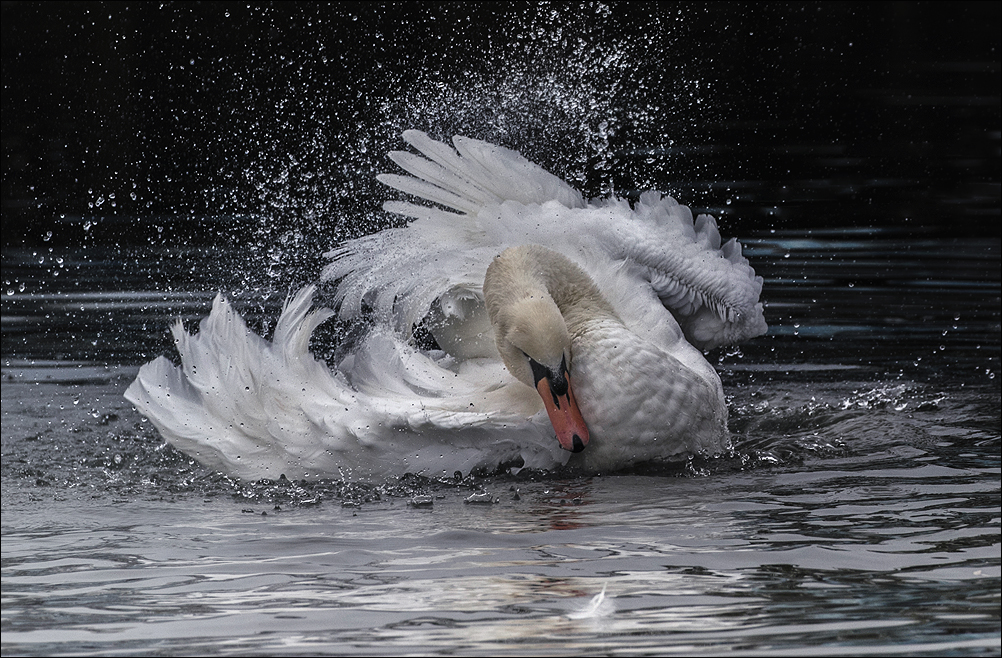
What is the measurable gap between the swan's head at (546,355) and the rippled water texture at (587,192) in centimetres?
33

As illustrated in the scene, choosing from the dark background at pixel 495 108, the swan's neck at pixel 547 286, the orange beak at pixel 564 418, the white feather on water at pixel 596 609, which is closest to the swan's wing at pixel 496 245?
the swan's neck at pixel 547 286

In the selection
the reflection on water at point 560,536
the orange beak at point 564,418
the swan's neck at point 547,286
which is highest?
the swan's neck at point 547,286

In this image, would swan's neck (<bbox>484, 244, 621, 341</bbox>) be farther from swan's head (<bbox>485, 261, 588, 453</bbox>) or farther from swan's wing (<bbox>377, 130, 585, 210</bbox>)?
swan's wing (<bbox>377, 130, 585, 210</bbox>)

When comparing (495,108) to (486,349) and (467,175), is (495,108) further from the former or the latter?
(486,349)

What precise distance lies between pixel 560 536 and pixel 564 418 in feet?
2.34

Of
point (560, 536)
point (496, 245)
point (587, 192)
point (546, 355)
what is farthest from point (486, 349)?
point (587, 192)

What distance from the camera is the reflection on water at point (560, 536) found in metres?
4.62

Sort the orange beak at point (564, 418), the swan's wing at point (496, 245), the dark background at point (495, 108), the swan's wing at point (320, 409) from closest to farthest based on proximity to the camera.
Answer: the orange beak at point (564, 418)
the swan's wing at point (320, 409)
the swan's wing at point (496, 245)
the dark background at point (495, 108)

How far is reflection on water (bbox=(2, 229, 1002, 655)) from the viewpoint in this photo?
462cm

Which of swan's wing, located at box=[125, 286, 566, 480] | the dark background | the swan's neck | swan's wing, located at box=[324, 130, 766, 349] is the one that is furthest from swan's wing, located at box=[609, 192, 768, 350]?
the dark background

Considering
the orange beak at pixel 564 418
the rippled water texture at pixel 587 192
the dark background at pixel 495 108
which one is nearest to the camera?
the rippled water texture at pixel 587 192

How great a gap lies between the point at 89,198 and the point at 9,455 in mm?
7391

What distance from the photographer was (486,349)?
736 centimetres

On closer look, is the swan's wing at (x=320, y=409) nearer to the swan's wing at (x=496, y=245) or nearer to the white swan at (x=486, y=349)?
the white swan at (x=486, y=349)
